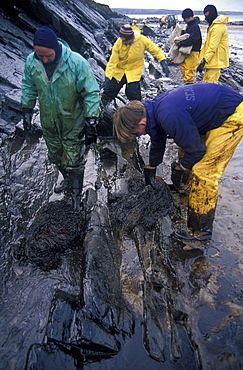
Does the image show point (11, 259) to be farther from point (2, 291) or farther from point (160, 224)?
point (160, 224)

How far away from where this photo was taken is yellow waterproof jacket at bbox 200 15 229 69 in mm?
5477

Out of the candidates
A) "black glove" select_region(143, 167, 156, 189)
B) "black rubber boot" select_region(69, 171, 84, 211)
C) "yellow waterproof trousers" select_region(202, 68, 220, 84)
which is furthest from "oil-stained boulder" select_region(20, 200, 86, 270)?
"yellow waterproof trousers" select_region(202, 68, 220, 84)

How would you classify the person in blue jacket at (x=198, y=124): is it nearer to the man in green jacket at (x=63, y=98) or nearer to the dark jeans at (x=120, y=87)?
the man in green jacket at (x=63, y=98)

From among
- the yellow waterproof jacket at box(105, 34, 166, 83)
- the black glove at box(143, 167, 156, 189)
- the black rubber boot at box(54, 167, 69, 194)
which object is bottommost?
the black rubber boot at box(54, 167, 69, 194)

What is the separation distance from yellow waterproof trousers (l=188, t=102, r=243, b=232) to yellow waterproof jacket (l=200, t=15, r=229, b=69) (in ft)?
13.3

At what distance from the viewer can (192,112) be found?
240cm

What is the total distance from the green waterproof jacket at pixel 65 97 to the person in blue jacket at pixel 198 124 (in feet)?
2.83

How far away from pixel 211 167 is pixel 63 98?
1982 millimetres

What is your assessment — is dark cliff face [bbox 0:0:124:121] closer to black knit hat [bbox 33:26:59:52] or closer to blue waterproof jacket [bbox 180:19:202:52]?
blue waterproof jacket [bbox 180:19:202:52]

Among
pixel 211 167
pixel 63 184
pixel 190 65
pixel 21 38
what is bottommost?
pixel 63 184

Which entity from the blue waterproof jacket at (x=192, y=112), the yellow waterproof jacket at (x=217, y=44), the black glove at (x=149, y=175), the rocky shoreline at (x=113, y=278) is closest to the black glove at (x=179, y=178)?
the rocky shoreline at (x=113, y=278)

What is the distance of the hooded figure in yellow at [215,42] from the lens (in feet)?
18.0

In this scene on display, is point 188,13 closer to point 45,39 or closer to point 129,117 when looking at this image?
point 45,39

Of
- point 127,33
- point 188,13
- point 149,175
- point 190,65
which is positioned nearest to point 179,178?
point 149,175
